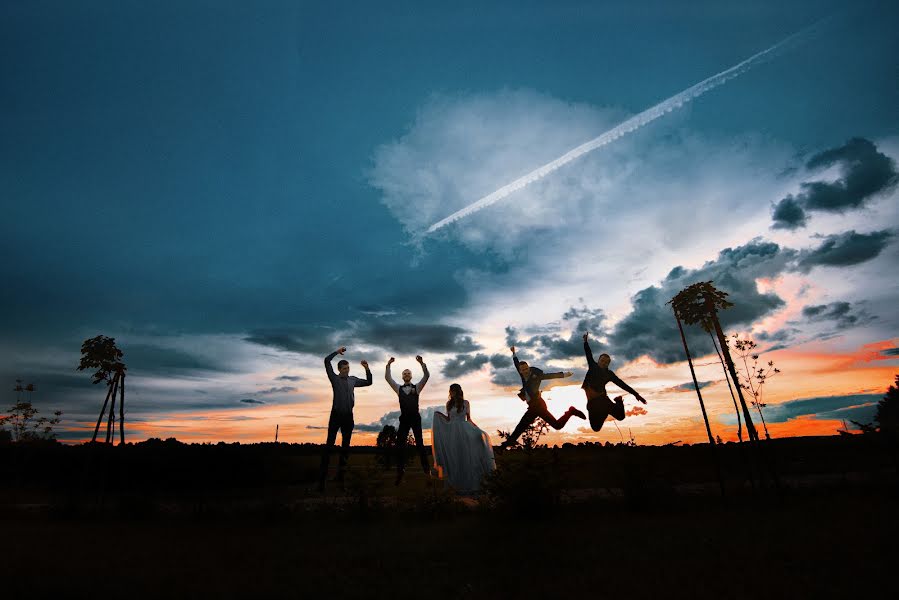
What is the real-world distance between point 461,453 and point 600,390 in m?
4.33

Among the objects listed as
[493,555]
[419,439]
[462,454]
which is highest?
[419,439]

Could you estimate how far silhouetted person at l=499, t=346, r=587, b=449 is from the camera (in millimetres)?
12430

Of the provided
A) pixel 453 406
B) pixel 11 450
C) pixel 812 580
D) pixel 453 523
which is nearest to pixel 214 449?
pixel 11 450

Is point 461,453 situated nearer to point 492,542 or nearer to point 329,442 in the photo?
point 329,442

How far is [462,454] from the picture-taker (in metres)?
10.6

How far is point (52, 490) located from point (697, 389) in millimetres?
20787

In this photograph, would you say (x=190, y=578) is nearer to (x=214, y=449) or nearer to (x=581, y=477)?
(x=581, y=477)

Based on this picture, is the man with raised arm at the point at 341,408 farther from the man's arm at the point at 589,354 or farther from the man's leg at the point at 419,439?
the man's arm at the point at 589,354

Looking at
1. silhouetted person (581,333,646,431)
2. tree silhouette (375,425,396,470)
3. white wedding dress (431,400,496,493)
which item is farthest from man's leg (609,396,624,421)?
tree silhouette (375,425,396,470)

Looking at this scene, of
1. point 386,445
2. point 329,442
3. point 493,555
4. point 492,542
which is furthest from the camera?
point 386,445

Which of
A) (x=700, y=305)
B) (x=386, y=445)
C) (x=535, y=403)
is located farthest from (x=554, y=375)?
(x=386, y=445)

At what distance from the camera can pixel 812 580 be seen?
12.3 feet

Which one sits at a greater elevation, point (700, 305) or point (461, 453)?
point (700, 305)

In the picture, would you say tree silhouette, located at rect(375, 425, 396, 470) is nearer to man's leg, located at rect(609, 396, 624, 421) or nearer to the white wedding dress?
the white wedding dress
